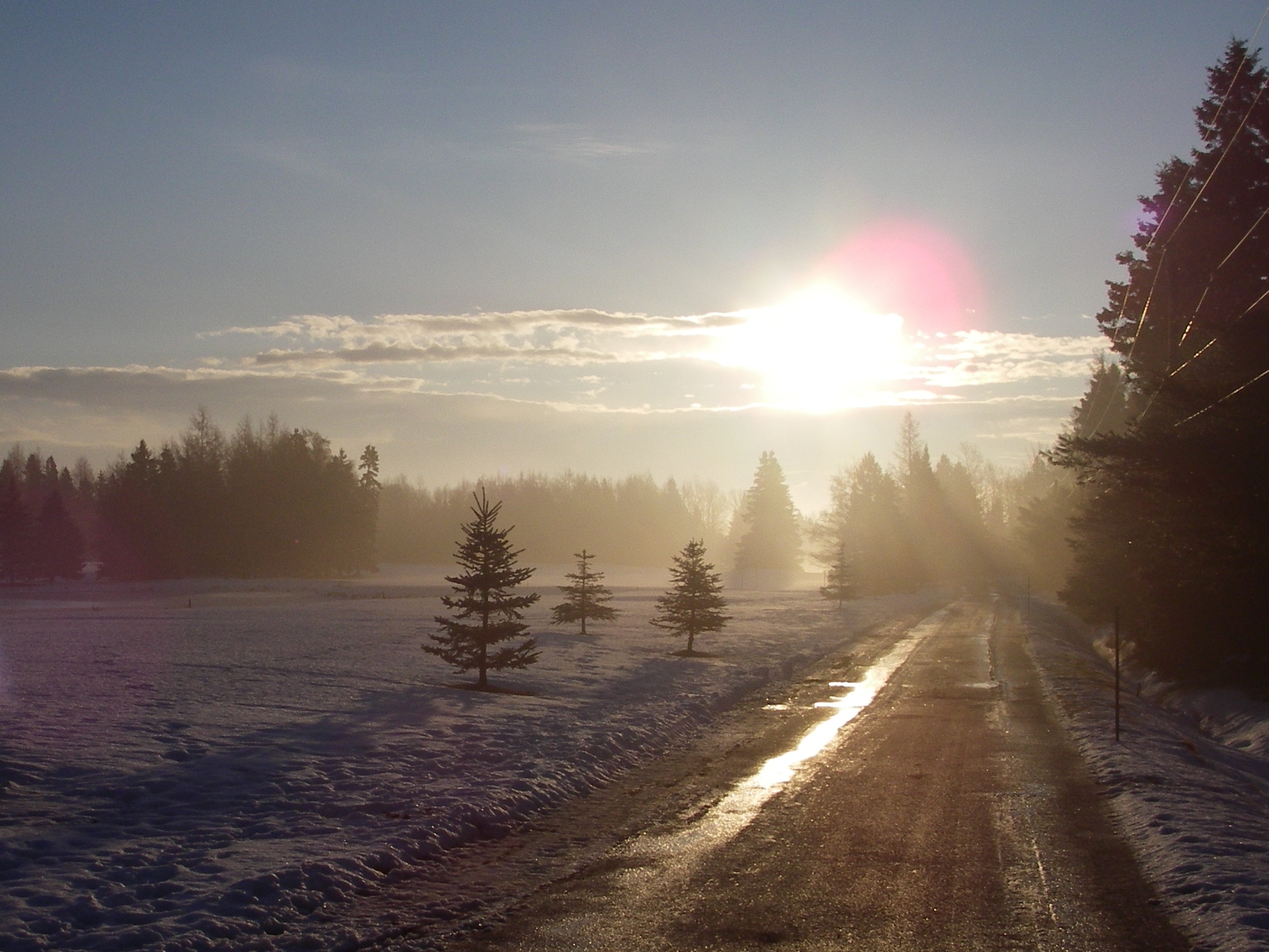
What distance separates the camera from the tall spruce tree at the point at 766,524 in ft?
332

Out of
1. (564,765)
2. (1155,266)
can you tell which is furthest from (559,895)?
(1155,266)

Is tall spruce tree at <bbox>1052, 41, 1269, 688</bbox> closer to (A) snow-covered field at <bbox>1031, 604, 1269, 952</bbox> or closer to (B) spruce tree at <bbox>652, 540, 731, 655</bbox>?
(A) snow-covered field at <bbox>1031, 604, 1269, 952</bbox>

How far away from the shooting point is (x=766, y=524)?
101938mm

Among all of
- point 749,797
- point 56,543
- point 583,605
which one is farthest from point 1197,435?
point 56,543

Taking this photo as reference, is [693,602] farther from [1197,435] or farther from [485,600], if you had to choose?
[1197,435]

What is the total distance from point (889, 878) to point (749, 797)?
3.20 meters

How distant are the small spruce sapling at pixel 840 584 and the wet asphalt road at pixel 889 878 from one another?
42.1 m

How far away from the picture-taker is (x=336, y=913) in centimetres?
705

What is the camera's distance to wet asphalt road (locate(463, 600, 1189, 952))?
21.0 feet

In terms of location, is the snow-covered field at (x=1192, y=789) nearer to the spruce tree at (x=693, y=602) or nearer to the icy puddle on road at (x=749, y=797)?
the icy puddle on road at (x=749, y=797)

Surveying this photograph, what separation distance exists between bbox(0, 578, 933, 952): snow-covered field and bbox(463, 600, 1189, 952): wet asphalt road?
145 cm

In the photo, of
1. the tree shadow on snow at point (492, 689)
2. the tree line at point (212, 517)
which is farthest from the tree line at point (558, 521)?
the tree shadow on snow at point (492, 689)

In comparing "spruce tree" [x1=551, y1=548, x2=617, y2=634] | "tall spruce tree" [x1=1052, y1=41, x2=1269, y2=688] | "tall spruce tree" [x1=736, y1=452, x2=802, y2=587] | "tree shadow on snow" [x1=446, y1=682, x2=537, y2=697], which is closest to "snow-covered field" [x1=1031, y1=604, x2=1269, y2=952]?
"tall spruce tree" [x1=1052, y1=41, x2=1269, y2=688]

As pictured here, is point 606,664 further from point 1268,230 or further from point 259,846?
point 1268,230
